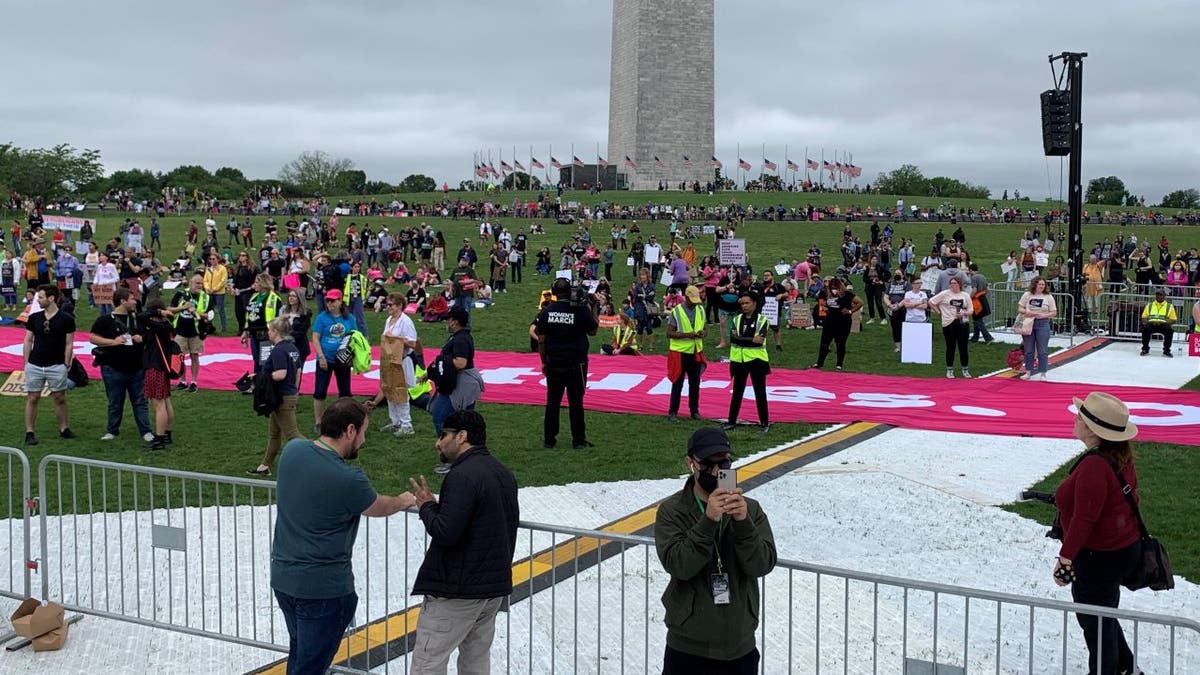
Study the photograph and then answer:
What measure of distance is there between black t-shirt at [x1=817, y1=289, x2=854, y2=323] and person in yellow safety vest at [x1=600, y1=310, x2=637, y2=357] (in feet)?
13.0

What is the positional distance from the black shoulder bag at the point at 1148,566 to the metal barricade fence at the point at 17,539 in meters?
6.37

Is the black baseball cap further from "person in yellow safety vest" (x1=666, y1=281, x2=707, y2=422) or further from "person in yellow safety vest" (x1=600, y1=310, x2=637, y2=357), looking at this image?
"person in yellow safety vest" (x1=600, y1=310, x2=637, y2=357)

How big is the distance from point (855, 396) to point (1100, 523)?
9.82 metres

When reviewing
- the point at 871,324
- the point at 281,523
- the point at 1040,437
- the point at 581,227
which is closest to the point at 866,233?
the point at 581,227

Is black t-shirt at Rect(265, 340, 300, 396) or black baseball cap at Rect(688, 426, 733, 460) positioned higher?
black baseball cap at Rect(688, 426, 733, 460)

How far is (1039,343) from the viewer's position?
16.6 metres

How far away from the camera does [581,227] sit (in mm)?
52812

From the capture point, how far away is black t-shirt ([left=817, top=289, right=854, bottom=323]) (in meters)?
18.2

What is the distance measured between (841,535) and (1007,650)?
7.69 feet

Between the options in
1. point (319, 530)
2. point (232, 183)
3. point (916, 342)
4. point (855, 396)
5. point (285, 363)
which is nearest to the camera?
point (319, 530)

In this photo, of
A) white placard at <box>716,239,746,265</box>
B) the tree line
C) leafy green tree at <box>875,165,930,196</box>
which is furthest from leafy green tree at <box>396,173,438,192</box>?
white placard at <box>716,239,746,265</box>

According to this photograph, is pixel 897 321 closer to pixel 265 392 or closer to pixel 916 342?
pixel 916 342

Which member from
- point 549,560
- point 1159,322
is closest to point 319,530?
point 549,560

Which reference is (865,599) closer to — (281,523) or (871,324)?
(281,523)
